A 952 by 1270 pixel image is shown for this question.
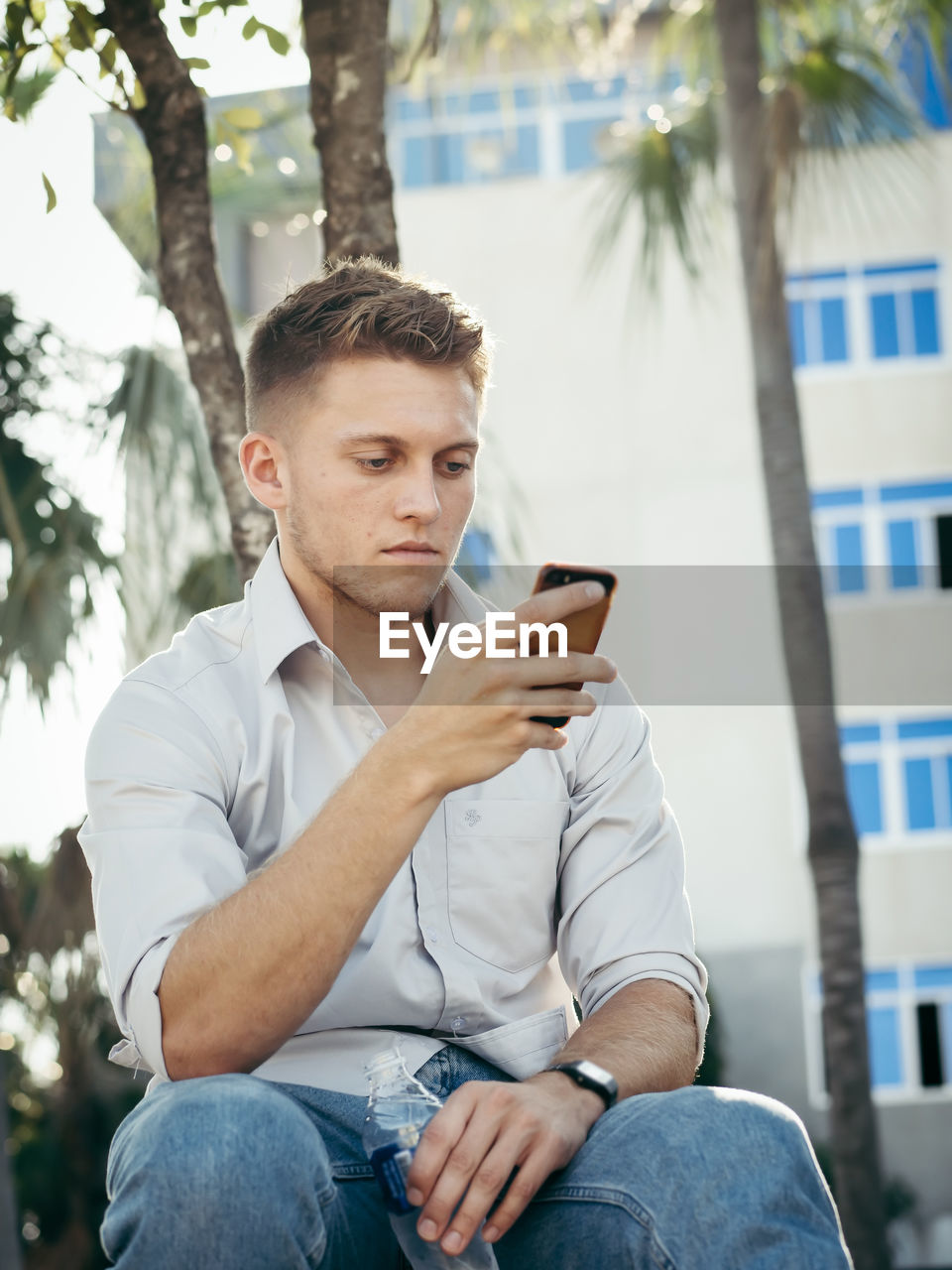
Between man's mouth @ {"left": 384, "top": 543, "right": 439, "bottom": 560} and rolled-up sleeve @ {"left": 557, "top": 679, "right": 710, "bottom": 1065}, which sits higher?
man's mouth @ {"left": 384, "top": 543, "right": 439, "bottom": 560}

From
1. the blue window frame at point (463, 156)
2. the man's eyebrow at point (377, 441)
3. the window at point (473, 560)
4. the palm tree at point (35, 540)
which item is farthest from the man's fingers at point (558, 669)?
the blue window frame at point (463, 156)

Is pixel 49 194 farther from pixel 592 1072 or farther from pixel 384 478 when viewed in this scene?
pixel 592 1072

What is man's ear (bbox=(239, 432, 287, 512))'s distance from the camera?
232 cm

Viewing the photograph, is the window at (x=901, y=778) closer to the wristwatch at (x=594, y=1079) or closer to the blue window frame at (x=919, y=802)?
the blue window frame at (x=919, y=802)

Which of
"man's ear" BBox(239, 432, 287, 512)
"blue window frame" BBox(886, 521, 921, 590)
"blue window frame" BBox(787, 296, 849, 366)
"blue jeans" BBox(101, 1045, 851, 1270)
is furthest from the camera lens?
"blue window frame" BBox(787, 296, 849, 366)

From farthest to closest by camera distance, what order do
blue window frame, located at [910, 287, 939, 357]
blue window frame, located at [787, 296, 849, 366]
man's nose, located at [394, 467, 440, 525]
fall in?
1. blue window frame, located at [787, 296, 849, 366]
2. blue window frame, located at [910, 287, 939, 357]
3. man's nose, located at [394, 467, 440, 525]

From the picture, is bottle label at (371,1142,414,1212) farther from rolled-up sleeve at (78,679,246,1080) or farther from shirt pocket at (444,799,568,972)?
shirt pocket at (444,799,568,972)

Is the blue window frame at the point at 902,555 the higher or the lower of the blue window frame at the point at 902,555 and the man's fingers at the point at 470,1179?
the higher

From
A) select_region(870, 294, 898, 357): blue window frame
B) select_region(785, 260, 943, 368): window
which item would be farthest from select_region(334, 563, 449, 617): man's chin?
select_region(870, 294, 898, 357): blue window frame

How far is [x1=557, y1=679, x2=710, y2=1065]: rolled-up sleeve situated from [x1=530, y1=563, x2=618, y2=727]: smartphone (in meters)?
0.38

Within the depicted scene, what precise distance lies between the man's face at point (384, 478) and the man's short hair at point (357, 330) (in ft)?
0.09

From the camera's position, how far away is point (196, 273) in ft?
9.86

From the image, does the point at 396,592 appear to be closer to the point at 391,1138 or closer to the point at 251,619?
the point at 251,619

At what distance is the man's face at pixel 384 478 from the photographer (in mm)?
2131
